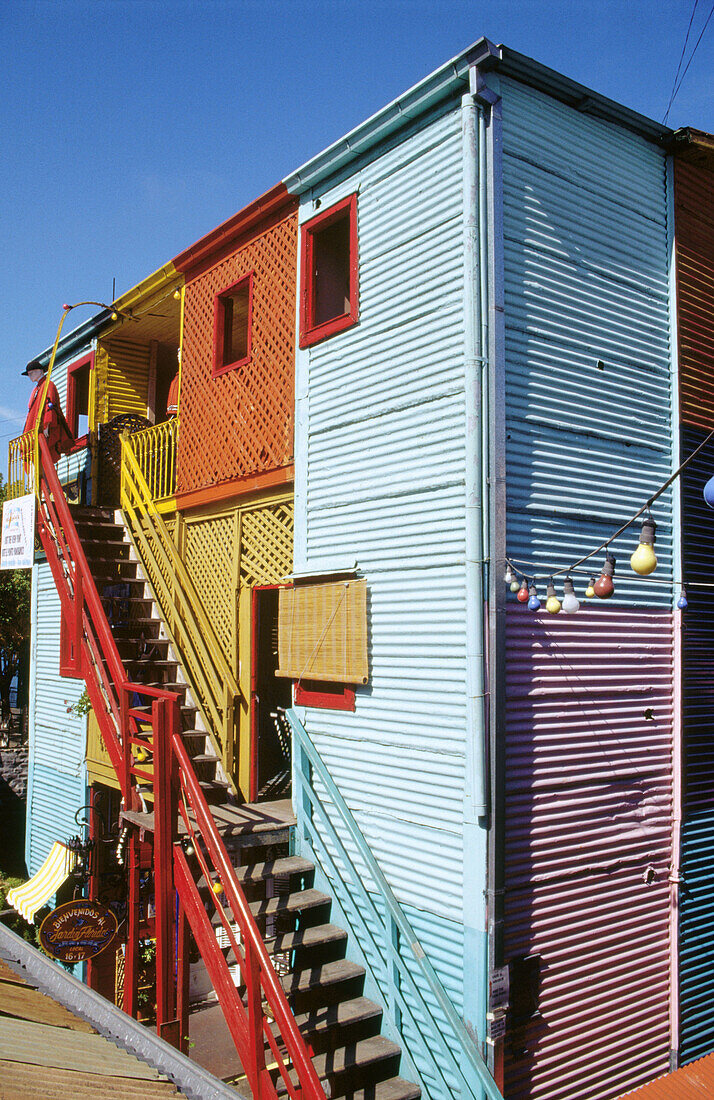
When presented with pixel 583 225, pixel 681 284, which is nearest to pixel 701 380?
pixel 681 284

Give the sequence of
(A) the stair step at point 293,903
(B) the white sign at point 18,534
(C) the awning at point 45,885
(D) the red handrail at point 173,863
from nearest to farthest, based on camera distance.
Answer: (D) the red handrail at point 173,863 < (A) the stair step at point 293,903 < (B) the white sign at point 18,534 < (C) the awning at point 45,885

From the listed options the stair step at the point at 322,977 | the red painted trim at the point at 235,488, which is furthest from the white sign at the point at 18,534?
the stair step at the point at 322,977

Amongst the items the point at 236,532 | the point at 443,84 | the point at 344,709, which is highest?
the point at 443,84

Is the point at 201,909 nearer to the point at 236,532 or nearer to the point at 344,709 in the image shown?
the point at 344,709

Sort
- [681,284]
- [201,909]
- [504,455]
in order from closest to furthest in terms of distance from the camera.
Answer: [201,909]
[504,455]
[681,284]

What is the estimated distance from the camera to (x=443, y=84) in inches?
280

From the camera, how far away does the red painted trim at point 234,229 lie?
962cm

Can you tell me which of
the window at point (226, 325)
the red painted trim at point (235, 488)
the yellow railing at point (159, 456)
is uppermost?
the window at point (226, 325)

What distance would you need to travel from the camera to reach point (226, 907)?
7.29 meters

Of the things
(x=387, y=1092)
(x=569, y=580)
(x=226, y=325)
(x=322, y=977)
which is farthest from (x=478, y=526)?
(x=226, y=325)

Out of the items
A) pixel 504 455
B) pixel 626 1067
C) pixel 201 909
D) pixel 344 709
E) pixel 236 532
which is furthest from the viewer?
pixel 236 532

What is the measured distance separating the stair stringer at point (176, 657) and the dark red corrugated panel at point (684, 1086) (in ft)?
15.1

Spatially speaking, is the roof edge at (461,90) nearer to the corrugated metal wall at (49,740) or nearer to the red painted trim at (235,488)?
the red painted trim at (235,488)

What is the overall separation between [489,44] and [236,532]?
5.93m
